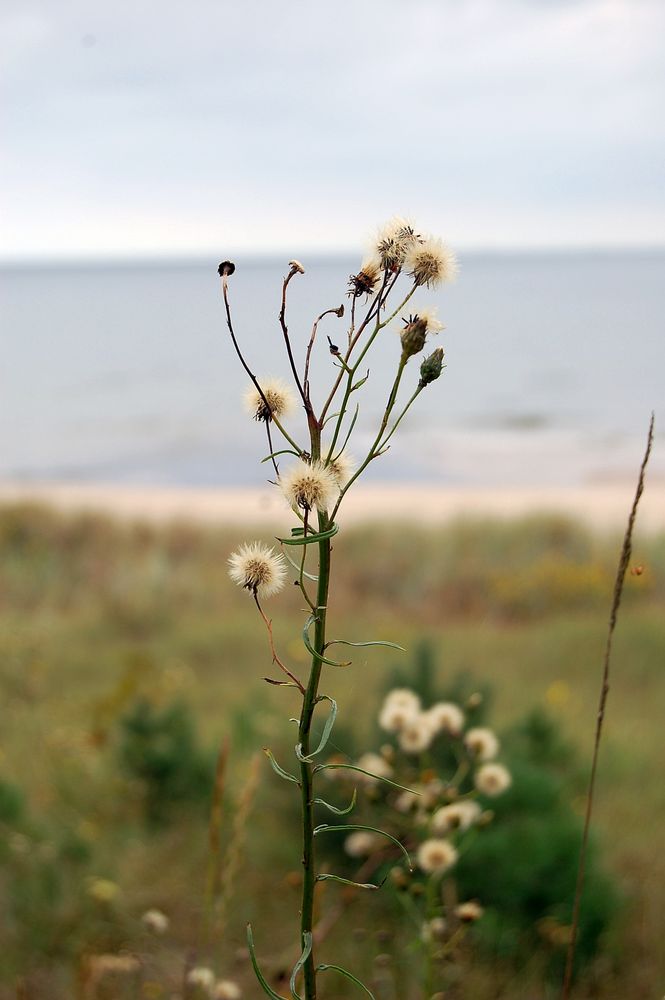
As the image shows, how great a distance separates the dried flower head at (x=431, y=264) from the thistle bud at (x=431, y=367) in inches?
2.4

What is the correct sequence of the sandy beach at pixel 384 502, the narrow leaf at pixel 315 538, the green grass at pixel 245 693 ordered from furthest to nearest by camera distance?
the sandy beach at pixel 384 502, the green grass at pixel 245 693, the narrow leaf at pixel 315 538

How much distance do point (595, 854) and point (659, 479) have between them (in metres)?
14.8

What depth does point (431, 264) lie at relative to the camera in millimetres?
778

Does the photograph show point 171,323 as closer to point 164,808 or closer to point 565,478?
point 565,478

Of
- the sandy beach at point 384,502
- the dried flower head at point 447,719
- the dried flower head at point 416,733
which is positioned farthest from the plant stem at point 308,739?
the sandy beach at point 384,502

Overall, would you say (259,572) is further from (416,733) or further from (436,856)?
(416,733)

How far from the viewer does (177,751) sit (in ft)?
11.3

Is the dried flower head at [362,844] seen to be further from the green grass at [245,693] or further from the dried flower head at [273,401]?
the dried flower head at [273,401]

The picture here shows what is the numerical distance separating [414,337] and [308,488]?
15cm

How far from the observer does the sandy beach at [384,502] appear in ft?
42.7

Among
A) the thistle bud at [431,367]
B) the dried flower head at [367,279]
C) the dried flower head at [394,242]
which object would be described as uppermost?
the dried flower head at [394,242]

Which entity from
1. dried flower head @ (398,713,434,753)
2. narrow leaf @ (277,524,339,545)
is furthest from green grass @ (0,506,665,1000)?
narrow leaf @ (277,524,339,545)

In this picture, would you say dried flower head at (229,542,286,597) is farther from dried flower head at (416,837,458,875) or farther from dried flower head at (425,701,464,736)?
dried flower head at (425,701,464,736)

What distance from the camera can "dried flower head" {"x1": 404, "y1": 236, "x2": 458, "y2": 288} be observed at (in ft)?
2.53
